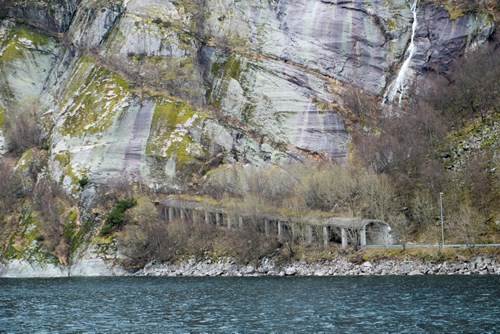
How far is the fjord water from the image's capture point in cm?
4215

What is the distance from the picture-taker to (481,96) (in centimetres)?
10244

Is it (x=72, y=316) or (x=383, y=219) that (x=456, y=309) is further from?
(x=383, y=219)

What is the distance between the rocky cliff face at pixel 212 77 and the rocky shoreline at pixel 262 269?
62.3 feet

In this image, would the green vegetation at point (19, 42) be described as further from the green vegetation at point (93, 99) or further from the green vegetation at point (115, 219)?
the green vegetation at point (115, 219)

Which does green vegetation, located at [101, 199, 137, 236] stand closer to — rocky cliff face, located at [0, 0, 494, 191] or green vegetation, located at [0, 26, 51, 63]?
rocky cliff face, located at [0, 0, 494, 191]

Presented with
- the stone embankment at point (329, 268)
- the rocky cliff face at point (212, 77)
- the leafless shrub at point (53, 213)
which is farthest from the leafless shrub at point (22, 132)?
the stone embankment at point (329, 268)

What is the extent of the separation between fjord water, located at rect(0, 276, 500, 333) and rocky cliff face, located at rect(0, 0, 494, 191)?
45959 mm

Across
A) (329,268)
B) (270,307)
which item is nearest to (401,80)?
(329,268)

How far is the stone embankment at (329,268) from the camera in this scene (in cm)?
7050

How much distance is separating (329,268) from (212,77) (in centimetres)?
6101

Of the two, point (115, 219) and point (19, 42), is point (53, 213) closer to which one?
point (115, 219)

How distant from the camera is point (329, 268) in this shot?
8000 centimetres

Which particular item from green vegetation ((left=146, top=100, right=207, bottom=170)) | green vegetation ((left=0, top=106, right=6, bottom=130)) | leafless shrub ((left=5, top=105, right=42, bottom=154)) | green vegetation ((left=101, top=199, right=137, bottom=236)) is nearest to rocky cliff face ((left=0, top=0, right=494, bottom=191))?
green vegetation ((left=146, top=100, right=207, bottom=170))

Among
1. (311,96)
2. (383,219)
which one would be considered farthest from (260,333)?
(311,96)
